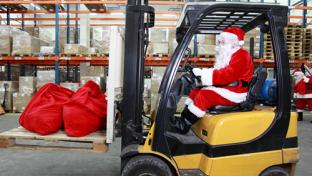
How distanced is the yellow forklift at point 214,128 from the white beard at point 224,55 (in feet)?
1.14

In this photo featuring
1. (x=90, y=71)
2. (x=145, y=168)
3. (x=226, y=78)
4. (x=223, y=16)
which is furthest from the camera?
(x=90, y=71)

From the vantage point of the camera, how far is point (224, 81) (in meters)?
3.28

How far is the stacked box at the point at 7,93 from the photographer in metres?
10.1

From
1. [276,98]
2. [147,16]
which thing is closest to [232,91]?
[276,98]

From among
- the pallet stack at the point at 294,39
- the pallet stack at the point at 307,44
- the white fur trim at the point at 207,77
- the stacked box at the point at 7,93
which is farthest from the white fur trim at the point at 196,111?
the pallet stack at the point at 307,44

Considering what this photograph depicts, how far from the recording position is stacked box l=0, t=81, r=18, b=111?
33.0 ft

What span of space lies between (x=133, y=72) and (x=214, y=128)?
3.37ft

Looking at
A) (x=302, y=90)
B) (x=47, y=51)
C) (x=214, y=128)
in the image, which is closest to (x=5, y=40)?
(x=47, y=51)

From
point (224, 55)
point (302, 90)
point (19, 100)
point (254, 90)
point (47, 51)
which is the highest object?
point (47, 51)

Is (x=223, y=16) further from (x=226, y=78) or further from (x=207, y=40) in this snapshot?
(x=207, y=40)

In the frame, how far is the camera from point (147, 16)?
12.1 feet

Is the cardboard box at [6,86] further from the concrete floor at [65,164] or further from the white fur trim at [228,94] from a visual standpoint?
the white fur trim at [228,94]

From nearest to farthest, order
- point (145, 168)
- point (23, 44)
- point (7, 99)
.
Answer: point (145, 168), point (23, 44), point (7, 99)

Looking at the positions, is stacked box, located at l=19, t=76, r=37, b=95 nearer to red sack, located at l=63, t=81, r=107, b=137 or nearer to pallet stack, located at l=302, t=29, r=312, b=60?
red sack, located at l=63, t=81, r=107, b=137
